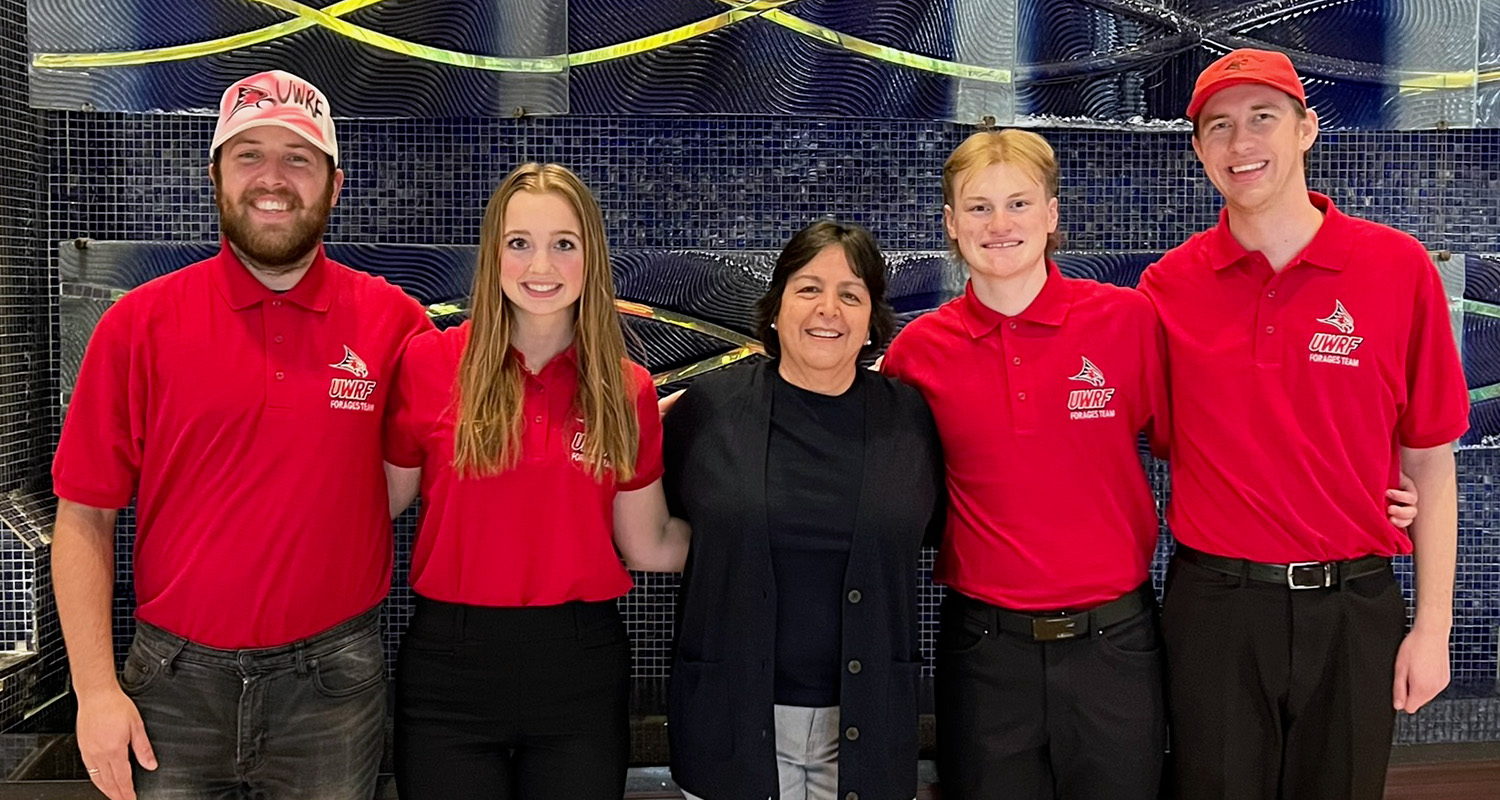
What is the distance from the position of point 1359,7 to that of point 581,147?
268 centimetres

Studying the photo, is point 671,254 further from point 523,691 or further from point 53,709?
point 53,709

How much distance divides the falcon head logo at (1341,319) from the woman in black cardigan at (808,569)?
2.84ft

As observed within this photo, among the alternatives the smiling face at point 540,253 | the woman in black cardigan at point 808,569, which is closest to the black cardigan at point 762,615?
the woman in black cardigan at point 808,569

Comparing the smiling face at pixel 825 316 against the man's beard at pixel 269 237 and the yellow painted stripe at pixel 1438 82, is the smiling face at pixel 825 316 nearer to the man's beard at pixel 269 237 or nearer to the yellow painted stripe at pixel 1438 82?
the man's beard at pixel 269 237

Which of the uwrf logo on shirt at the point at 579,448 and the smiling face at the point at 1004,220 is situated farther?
the smiling face at the point at 1004,220

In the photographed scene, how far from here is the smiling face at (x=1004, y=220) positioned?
234 cm

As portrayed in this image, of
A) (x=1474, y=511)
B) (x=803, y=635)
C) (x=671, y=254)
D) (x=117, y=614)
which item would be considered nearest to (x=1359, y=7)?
(x=1474, y=511)

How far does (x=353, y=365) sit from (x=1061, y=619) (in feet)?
4.93

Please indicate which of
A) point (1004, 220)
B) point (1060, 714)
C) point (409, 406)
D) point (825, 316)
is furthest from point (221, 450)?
point (1060, 714)

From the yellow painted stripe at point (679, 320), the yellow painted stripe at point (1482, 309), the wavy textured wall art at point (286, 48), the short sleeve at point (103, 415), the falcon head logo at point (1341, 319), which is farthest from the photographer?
the yellow painted stripe at point (1482, 309)

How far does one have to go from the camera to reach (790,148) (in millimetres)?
3963

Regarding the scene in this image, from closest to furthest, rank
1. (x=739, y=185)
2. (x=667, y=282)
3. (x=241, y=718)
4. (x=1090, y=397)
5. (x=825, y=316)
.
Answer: (x=241, y=718) < (x=825, y=316) < (x=1090, y=397) < (x=667, y=282) < (x=739, y=185)

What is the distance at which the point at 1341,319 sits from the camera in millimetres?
2355

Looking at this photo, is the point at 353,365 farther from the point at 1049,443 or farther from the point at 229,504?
the point at 1049,443
